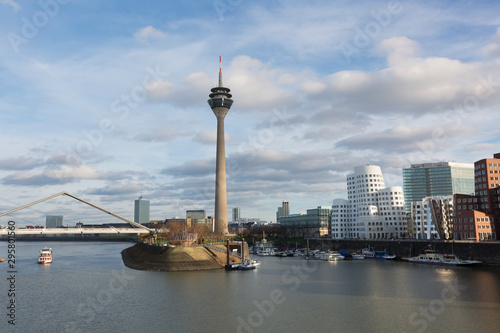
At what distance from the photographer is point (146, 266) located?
73562mm

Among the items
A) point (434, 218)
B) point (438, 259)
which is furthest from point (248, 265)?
point (434, 218)

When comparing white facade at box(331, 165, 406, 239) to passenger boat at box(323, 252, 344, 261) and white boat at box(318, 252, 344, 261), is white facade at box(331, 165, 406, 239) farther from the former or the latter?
white boat at box(318, 252, 344, 261)

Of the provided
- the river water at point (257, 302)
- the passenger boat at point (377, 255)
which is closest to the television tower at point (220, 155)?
the passenger boat at point (377, 255)

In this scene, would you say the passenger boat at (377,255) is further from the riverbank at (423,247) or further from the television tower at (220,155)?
the television tower at (220,155)

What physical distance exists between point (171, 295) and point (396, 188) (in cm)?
9888

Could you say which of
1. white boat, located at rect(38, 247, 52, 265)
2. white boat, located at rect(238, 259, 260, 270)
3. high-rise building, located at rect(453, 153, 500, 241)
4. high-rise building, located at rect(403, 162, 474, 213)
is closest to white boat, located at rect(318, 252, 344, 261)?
high-rise building, located at rect(453, 153, 500, 241)

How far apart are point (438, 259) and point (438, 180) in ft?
384

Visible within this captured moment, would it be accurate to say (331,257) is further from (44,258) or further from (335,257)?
(44,258)

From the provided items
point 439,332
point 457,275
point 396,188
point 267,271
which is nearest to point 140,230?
point 267,271

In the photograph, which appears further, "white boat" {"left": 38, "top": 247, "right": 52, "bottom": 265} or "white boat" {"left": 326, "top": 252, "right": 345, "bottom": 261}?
"white boat" {"left": 326, "top": 252, "right": 345, "bottom": 261}

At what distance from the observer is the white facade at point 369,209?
12156 centimetres

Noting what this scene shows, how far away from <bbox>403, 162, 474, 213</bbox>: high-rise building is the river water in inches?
5046

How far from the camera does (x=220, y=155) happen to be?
147 m

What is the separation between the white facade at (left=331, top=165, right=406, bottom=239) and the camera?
122m
